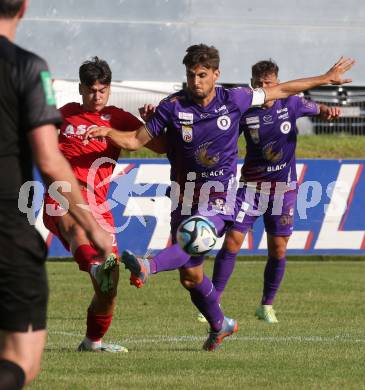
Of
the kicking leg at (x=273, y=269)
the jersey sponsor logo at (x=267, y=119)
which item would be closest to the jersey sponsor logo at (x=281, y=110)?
the jersey sponsor logo at (x=267, y=119)

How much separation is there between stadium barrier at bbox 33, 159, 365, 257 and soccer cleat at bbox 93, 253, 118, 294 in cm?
895

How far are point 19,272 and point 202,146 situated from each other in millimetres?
4273

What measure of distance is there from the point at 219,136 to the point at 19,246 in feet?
14.2

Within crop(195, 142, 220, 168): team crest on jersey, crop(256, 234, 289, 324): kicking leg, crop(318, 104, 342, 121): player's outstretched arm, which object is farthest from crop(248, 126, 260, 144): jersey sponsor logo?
crop(195, 142, 220, 168): team crest on jersey

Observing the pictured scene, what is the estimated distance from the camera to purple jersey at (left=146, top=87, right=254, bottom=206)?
8922 millimetres

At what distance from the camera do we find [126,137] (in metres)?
8.72

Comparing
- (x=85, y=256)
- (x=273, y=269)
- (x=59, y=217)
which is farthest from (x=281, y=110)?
(x=85, y=256)

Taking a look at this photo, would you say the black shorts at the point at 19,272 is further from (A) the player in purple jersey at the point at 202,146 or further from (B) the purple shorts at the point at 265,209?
(B) the purple shorts at the point at 265,209

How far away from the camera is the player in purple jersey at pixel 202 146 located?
866 centimetres

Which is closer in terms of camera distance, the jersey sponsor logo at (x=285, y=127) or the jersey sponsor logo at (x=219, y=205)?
the jersey sponsor logo at (x=219, y=205)

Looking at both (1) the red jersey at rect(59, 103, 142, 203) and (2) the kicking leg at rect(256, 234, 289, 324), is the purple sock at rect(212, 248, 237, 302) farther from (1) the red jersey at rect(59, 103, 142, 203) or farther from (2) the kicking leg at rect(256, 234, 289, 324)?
(1) the red jersey at rect(59, 103, 142, 203)

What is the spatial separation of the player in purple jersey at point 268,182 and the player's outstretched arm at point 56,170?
21.9ft

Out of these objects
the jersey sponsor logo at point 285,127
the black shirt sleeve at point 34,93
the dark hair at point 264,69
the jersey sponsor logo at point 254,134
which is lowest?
the jersey sponsor logo at point 254,134

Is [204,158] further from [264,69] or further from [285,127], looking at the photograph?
[285,127]
